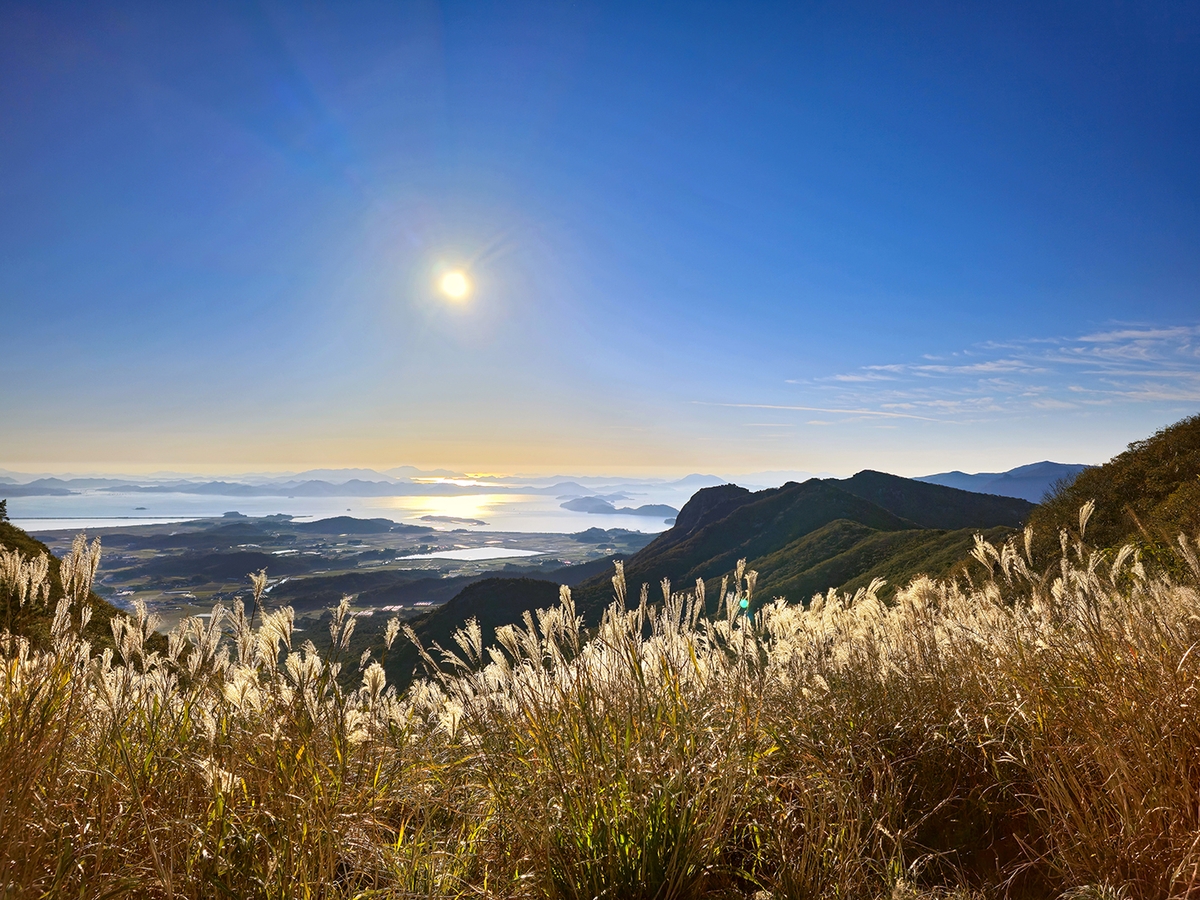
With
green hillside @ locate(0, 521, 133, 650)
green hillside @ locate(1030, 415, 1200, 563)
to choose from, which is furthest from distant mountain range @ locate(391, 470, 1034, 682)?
green hillside @ locate(0, 521, 133, 650)

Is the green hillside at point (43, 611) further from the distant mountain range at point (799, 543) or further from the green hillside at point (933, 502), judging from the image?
the green hillside at point (933, 502)

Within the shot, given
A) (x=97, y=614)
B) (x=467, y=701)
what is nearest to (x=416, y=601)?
(x=97, y=614)

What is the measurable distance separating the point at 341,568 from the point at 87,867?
141049 millimetres

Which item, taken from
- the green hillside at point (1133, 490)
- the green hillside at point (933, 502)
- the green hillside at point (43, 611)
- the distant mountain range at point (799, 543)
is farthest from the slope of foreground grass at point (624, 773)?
the green hillside at point (933, 502)

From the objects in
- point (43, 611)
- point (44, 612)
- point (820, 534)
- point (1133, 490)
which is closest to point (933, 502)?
point (820, 534)

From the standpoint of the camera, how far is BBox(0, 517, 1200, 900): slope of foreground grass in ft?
7.07

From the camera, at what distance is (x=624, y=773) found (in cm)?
245

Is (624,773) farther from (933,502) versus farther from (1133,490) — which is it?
(933,502)

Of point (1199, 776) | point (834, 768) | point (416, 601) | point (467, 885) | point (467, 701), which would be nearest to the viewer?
point (467, 885)

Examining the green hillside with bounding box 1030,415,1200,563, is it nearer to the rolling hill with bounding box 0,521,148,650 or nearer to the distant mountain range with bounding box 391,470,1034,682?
the distant mountain range with bounding box 391,470,1034,682

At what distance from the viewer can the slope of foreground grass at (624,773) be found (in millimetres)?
2154

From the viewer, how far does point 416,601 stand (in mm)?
103125

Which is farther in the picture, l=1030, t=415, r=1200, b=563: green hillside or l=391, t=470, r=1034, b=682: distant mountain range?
l=391, t=470, r=1034, b=682: distant mountain range

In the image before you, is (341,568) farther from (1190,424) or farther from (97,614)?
(1190,424)
